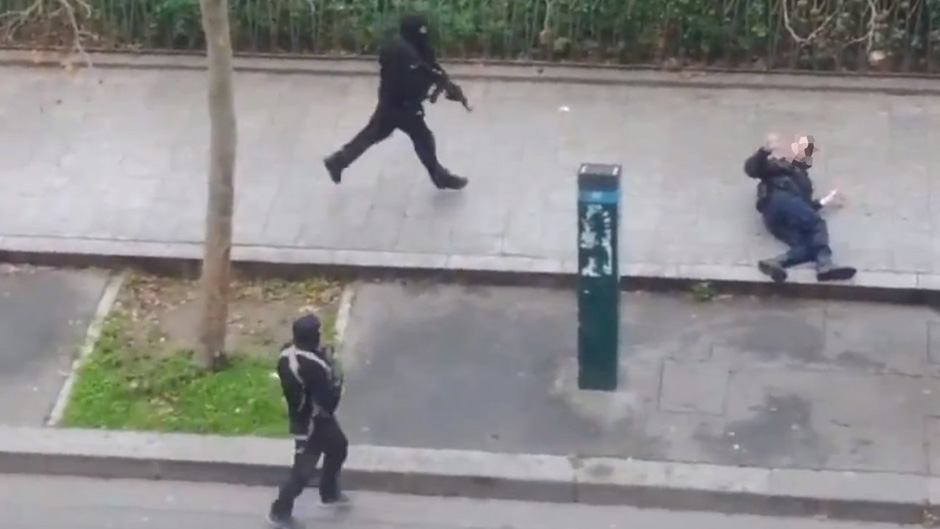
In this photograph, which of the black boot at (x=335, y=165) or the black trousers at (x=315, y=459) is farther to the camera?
the black boot at (x=335, y=165)

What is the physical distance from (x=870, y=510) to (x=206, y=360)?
140 inches

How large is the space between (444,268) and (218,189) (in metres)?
1.74

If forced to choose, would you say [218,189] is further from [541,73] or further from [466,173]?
[541,73]

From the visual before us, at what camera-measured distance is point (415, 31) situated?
36.8 ft

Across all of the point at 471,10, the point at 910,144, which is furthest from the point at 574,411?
the point at 471,10

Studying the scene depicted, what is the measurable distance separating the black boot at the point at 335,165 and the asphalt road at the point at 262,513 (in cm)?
309

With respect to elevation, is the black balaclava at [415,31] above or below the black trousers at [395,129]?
above

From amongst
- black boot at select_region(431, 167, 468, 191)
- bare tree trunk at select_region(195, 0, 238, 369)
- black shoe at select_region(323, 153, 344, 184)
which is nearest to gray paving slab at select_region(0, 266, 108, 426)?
bare tree trunk at select_region(195, 0, 238, 369)

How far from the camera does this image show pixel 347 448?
29.0 feet

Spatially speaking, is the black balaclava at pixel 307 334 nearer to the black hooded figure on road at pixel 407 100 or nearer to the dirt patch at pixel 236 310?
the dirt patch at pixel 236 310

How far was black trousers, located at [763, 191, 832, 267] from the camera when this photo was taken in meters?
10.7

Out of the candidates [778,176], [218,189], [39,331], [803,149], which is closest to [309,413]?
[218,189]

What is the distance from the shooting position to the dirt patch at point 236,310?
403 inches

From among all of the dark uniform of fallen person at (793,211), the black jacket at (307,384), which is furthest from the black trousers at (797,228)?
the black jacket at (307,384)
